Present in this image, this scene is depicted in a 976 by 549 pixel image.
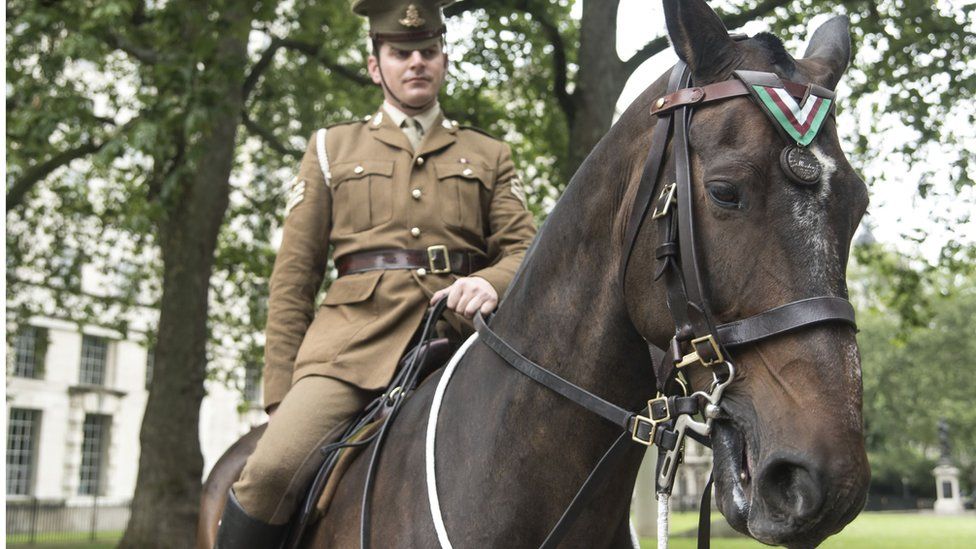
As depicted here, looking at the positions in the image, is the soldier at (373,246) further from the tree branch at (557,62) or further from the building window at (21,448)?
the building window at (21,448)

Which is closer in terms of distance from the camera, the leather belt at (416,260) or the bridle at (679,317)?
the bridle at (679,317)

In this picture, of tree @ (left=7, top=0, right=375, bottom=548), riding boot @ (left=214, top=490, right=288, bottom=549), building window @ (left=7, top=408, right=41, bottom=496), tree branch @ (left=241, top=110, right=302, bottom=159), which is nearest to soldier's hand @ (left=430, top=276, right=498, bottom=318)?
riding boot @ (left=214, top=490, right=288, bottom=549)

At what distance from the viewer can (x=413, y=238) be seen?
423cm

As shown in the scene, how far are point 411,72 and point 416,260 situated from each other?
0.83m

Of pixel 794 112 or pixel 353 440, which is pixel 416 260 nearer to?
pixel 353 440

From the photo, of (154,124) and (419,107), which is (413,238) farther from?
(154,124)

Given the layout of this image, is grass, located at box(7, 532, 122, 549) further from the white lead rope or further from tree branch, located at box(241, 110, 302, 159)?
the white lead rope

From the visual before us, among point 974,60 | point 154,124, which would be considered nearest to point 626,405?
point 154,124

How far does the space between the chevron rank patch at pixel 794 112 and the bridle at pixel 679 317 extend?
0.08ft

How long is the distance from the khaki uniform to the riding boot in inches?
1.3

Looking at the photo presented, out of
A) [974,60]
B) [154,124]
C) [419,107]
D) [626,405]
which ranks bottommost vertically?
[626,405]

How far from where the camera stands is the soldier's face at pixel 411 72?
4430mm

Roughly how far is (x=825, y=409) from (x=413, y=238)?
7.48 feet

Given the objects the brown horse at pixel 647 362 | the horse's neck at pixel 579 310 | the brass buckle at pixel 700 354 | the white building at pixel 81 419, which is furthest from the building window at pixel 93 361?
the brass buckle at pixel 700 354
